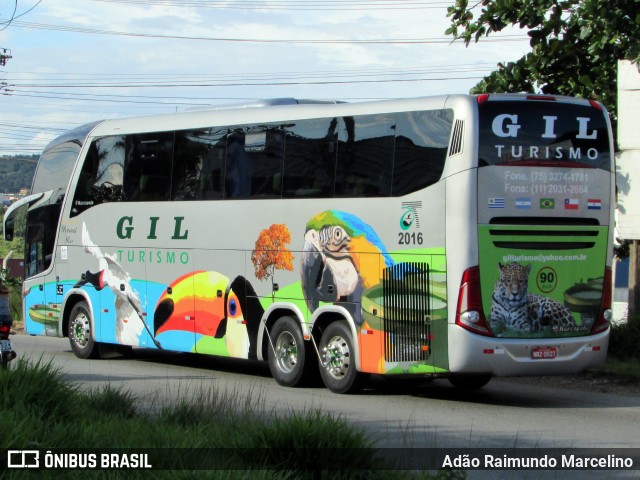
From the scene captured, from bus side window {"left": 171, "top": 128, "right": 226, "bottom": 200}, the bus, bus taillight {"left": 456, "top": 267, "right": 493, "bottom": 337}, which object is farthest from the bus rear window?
bus side window {"left": 171, "top": 128, "right": 226, "bottom": 200}

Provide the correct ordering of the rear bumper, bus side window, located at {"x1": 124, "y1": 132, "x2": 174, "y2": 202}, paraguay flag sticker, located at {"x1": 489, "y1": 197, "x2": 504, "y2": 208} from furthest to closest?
bus side window, located at {"x1": 124, "y1": 132, "x2": 174, "y2": 202}, paraguay flag sticker, located at {"x1": 489, "y1": 197, "x2": 504, "y2": 208}, the rear bumper

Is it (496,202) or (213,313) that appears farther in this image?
(213,313)

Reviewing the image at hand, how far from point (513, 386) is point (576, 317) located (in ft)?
9.81

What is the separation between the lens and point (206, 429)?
29.8ft

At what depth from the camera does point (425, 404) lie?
1427cm

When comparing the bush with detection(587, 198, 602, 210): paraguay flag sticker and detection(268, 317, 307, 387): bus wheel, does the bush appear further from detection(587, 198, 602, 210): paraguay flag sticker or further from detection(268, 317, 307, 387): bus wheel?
detection(268, 317, 307, 387): bus wheel

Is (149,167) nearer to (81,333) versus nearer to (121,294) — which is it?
(121,294)

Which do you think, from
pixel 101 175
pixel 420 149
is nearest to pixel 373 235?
pixel 420 149

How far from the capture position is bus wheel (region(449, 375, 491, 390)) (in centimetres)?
1591

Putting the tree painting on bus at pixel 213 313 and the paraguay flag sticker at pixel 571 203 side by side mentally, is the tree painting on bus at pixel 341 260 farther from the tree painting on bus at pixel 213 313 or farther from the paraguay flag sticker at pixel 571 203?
the paraguay flag sticker at pixel 571 203

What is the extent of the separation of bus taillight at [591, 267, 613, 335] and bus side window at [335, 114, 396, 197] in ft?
9.92

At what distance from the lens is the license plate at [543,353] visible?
1372 centimetres

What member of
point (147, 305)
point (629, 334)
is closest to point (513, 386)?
point (629, 334)

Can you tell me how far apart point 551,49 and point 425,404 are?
7.46 metres
